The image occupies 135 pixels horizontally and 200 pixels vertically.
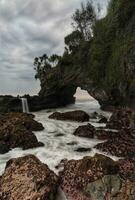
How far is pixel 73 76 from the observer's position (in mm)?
43938

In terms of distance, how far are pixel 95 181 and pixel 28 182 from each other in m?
2.82

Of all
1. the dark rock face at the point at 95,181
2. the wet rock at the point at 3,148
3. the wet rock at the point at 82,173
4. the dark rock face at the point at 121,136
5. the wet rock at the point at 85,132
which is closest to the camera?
the dark rock face at the point at 95,181

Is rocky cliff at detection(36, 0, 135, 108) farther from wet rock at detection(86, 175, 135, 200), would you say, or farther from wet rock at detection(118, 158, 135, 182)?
wet rock at detection(86, 175, 135, 200)

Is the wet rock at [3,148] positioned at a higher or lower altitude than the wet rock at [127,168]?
higher

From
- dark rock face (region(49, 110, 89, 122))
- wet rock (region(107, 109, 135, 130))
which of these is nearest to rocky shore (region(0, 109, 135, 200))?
wet rock (region(107, 109, 135, 130))

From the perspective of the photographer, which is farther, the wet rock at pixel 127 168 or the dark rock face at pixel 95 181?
the wet rock at pixel 127 168

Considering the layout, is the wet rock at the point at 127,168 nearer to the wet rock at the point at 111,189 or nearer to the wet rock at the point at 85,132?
the wet rock at the point at 111,189

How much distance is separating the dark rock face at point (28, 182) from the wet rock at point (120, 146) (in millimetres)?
6037

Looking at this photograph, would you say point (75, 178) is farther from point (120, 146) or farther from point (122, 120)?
point (122, 120)

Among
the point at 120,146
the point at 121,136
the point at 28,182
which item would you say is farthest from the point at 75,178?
the point at 121,136

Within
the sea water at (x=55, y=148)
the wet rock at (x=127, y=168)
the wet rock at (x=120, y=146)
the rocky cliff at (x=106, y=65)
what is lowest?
the wet rock at (x=127, y=168)

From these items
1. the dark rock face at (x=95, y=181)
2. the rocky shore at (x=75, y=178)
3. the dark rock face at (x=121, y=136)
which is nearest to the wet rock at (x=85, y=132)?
the dark rock face at (x=121, y=136)

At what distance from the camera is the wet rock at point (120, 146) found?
18.8 metres

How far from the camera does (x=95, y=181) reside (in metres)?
13.0
